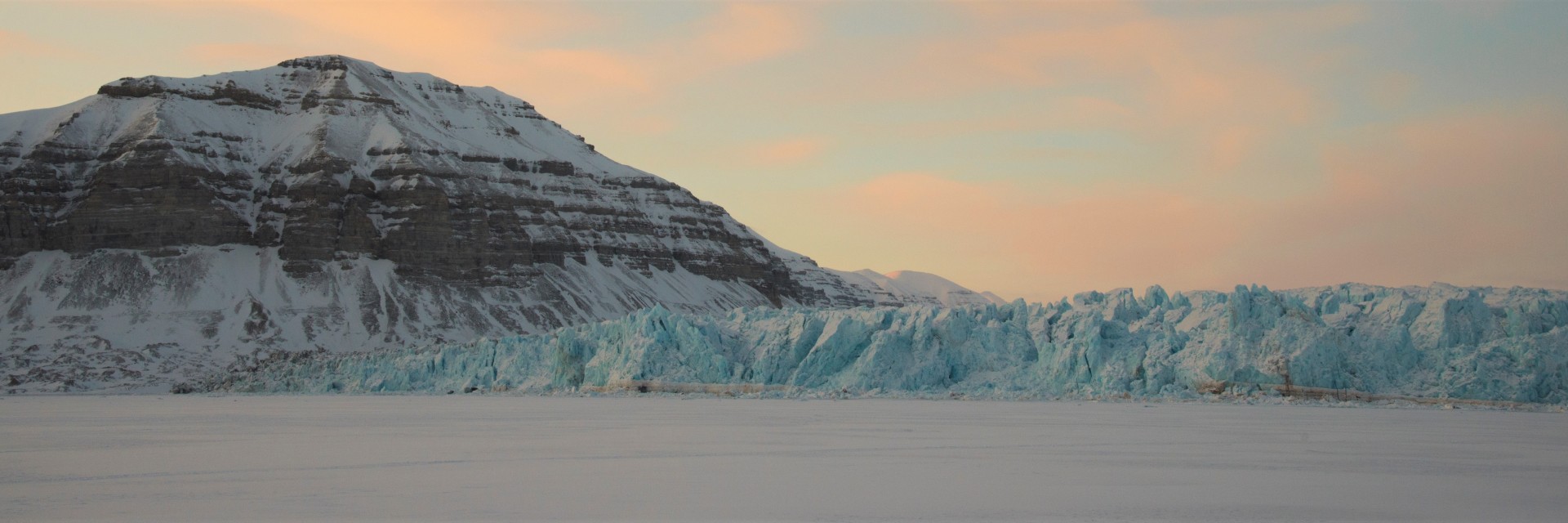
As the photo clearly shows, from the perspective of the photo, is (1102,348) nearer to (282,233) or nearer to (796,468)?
(796,468)

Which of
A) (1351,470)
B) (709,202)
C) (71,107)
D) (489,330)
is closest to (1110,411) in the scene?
(1351,470)

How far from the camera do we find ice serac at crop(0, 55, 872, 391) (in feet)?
364

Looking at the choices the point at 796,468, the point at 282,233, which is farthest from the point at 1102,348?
the point at 282,233

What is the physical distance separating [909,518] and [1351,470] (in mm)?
9379

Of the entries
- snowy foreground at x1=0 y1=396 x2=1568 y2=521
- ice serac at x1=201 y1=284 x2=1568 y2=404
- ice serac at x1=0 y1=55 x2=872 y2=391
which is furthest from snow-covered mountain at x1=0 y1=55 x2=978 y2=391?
snowy foreground at x1=0 y1=396 x2=1568 y2=521

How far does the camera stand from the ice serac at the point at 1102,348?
44219 mm

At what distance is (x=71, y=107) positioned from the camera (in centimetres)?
13700

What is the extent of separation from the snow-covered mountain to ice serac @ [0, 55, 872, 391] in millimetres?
221

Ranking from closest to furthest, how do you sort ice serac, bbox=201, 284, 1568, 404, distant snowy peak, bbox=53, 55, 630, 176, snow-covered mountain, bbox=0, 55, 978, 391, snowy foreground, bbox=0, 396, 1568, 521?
1. snowy foreground, bbox=0, 396, 1568, 521
2. ice serac, bbox=201, 284, 1568, 404
3. snow-covered mountain, bbox=0, 55, 978, 391
4. distant snowy peak, bbox=53, 55, 630, 176

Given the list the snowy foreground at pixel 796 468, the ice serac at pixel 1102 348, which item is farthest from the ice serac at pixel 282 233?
the snowy foreground at pixel 796 468

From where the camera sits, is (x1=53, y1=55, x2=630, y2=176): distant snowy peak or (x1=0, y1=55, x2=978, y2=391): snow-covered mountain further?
(x1=53, y1=55, x2=630, y2=176): distant snowy peak

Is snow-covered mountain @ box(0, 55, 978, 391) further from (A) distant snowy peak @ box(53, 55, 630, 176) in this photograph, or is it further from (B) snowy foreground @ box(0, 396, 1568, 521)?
(B) snowy foreground @ box(0, 396, 1568, 521)

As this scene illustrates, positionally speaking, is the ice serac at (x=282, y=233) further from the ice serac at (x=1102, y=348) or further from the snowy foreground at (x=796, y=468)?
the snowy foreground at (x=796, y=468)

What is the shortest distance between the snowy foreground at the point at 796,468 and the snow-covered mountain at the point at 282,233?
76.4m
